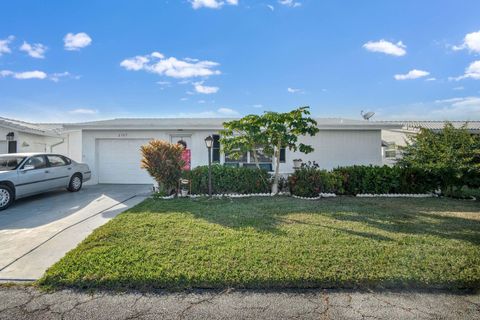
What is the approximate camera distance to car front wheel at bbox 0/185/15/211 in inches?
255

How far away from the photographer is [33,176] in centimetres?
736

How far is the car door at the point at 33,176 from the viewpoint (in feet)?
23.0

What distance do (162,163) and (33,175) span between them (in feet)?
12.5

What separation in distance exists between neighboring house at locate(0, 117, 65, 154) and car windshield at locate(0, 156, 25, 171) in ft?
14.2

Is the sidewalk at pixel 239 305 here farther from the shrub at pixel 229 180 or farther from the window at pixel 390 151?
the window at pixel 390 151

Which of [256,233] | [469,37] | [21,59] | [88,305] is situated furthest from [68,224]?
[469,37]

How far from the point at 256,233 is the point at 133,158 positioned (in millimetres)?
8668

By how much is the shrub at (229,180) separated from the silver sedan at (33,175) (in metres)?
4.36

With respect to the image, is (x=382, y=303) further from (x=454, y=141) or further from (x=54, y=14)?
(x=54, y=14)

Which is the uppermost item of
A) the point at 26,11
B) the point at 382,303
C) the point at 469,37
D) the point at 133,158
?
the point at 26,11

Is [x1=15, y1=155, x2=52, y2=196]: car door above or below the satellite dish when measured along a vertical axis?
below

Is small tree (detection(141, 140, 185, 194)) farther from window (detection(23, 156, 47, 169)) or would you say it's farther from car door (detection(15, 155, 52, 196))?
window (detection(23, 156, 47, 169))

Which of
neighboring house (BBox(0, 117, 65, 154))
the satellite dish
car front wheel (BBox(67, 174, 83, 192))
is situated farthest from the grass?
neighboring house (BBox(0, 117, 65, 154))

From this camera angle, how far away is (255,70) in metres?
11.6
